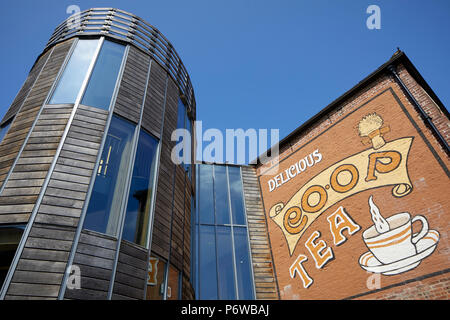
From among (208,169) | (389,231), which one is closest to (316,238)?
(389,231)

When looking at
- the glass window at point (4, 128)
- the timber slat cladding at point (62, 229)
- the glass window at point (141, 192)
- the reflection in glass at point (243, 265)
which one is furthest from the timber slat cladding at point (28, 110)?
the reflection in glass at point (243, 265)

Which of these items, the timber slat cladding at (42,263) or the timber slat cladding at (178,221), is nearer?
the timber slat cladding at (42,263)

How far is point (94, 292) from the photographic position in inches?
209

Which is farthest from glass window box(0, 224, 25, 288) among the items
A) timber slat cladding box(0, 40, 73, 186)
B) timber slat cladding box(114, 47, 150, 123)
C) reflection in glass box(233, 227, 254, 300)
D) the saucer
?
the saucer

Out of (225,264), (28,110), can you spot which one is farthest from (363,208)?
(28,110)

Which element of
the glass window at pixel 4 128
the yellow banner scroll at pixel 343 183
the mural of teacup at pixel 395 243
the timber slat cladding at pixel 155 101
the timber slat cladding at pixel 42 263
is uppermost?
the timber slat cladding at pixel 155 101

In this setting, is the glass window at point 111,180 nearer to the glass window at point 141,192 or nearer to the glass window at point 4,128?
the glass window at point 141,192

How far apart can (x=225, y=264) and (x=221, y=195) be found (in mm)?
3209

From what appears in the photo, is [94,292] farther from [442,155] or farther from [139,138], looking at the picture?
[442,155]

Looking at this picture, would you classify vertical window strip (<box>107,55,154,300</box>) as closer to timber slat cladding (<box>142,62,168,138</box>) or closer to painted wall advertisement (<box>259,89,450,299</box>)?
timber slat cladding (<box>142,62,168,138</box>)

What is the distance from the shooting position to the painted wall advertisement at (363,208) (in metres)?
7.96

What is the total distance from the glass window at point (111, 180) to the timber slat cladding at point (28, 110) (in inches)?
50.5
